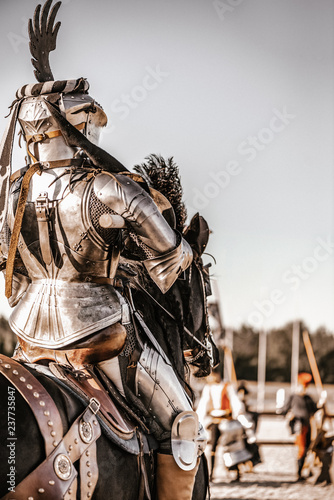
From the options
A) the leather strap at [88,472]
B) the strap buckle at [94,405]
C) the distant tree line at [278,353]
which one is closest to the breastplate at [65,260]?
the strap buckle at [94,405]

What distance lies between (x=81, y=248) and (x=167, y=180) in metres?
1.34

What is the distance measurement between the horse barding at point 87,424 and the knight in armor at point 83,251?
0.09m

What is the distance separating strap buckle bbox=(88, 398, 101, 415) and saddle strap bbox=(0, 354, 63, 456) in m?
0.24

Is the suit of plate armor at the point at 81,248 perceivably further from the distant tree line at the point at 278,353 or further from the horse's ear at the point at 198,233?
the distant tree line at the point at 278,353

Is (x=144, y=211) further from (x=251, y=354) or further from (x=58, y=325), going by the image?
(x=251, y=354)

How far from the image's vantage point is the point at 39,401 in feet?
9.54

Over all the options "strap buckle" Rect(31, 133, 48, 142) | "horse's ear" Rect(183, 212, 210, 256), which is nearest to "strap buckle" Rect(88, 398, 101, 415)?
"strap buckle" Rect(31, 133, 48, 142)

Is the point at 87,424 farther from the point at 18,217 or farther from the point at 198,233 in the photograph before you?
the point at 198,233

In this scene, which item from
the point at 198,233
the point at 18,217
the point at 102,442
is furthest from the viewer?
the point at 198,233

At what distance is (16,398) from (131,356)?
0.93 m

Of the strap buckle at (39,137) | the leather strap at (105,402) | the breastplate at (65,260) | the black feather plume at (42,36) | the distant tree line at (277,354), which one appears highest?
the black feather plume at (42,36)

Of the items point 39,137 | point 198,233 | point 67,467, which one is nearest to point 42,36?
point 39,137

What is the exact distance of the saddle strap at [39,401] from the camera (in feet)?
9.39

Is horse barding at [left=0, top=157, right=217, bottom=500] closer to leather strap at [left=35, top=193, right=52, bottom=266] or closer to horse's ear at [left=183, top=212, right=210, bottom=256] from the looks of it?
horse's ear at [left=183, top=212, right=210, bottom=256]
